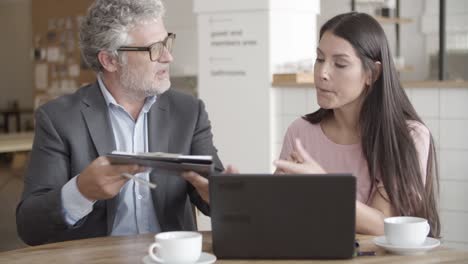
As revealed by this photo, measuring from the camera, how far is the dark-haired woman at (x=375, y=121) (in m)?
2.10

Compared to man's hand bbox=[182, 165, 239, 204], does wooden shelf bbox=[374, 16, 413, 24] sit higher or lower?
higher

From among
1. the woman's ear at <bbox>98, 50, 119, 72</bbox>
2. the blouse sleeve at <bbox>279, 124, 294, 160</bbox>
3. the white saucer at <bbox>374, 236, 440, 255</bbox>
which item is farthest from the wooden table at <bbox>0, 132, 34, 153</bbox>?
the white saucer at <bbox>374, 236, 440, 255</bbox>

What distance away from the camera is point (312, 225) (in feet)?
5.04

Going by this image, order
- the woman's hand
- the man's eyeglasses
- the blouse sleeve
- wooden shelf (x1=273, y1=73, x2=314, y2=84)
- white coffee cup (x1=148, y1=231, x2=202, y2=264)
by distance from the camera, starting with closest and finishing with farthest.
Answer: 1. white coffee cup (x1=148, y1=231, x2=202, y2=264)
2. the woman's hand
3. the man's eyeglasses
4. the blouse sleeve
5. wooden shelf (x1=273, y1=73, x2=314, y2=84)

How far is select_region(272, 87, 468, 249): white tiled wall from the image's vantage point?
390cm

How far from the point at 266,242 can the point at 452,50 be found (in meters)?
6.06

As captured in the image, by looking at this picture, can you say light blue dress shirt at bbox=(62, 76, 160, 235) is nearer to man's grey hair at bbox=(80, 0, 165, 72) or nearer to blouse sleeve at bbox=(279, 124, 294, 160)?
man's grey hair at bbox=(80, 0, 165, 72)

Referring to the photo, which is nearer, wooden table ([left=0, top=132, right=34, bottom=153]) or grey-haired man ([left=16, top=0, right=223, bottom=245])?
grey-haired man ([left=16, top=0, right=223, bottom=245])

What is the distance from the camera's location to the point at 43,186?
6.98ft

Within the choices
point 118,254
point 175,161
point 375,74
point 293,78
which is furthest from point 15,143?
point 175,161

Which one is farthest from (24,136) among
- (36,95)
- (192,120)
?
(36,95)

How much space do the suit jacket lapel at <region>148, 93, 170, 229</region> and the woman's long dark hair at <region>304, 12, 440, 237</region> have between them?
1.83 ft

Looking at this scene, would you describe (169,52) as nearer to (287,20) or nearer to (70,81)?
(287,20)

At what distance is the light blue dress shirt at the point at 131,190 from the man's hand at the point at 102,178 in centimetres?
16
